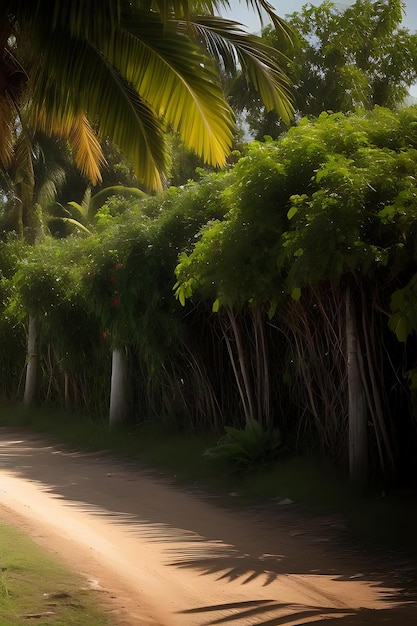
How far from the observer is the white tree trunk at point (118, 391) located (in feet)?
47.8

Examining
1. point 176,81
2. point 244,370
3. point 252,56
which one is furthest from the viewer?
point 244,370

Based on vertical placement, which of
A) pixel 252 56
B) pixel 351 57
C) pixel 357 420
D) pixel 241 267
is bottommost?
pixel 357 420

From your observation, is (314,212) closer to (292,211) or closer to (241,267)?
(292,211)

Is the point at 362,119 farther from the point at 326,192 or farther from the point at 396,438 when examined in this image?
the point at 396,438

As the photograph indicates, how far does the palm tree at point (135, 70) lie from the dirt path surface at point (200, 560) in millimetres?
3395

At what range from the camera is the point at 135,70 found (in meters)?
8.25

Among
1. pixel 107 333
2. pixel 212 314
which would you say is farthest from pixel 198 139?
pixel 107 333

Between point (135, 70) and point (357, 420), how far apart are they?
4.09 meters

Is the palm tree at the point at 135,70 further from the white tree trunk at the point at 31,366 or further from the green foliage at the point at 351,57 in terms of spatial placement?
the green foliage at the point at 351,57

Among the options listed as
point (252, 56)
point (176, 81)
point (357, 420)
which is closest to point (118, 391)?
point (357, 420)

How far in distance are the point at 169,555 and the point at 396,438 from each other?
3163 millimetres

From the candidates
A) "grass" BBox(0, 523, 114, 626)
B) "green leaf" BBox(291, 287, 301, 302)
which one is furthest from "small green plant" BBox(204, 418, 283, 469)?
"grass" BBox(0, 523, 114, 626)

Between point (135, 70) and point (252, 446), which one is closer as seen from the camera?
point (135, 70)

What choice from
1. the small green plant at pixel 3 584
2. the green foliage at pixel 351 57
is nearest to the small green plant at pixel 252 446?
the small green plant at pixel 3 584
